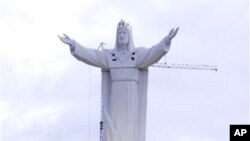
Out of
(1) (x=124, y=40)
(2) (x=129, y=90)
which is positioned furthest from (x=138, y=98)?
(1) (x=124, y=40)

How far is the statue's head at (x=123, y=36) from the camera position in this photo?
628 inches

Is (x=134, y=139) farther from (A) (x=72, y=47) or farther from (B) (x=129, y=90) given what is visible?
(A) (x=72, y=47)

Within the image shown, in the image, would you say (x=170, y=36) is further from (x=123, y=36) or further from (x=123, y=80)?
(x=123, y=80)

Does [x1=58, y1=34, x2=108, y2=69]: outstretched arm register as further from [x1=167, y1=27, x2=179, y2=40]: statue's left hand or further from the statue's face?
[x1=167, y1=27, x2=179, y2=40]: statue's left hand

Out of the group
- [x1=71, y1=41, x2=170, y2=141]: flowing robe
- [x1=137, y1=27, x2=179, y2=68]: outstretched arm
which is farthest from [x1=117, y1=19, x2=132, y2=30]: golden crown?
[x1=137, y1=27, x2=179, y2=68]: outstretched arm

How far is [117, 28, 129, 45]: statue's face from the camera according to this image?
628 inches

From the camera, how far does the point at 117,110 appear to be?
52.1ft

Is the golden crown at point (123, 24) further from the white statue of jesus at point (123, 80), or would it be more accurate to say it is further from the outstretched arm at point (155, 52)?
the outstretched arm at point (155, 52)

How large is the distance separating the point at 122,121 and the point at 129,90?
702mm

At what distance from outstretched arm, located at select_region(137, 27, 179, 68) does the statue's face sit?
453 millimetres

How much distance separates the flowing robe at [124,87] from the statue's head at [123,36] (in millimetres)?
134

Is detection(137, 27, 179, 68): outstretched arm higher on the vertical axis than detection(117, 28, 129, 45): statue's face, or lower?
lower

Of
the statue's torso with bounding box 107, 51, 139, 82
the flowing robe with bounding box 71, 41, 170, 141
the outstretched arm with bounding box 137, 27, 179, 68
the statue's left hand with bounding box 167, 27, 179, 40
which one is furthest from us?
the statue's torso with bounding box 107, 51, 139, 82

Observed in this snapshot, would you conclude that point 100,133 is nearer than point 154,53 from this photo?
No
